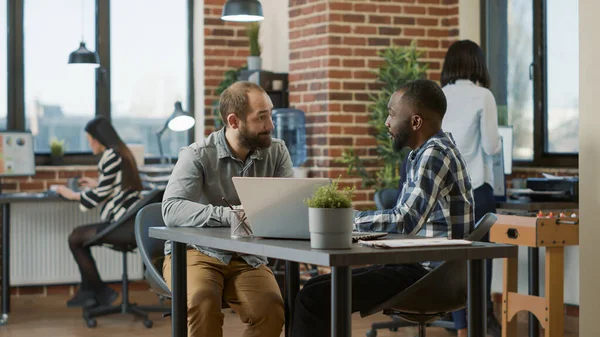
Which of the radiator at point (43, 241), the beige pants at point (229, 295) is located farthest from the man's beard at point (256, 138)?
the radiator at point (43, 241)

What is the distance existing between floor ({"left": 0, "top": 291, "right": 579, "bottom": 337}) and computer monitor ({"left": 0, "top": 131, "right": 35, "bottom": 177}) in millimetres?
944

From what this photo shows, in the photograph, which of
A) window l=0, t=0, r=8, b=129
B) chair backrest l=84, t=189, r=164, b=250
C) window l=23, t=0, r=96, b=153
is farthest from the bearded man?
window l=0, t=0, r=8, b=129

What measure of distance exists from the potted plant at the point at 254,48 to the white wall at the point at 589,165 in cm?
347

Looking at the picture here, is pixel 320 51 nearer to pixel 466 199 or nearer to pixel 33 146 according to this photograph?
pixel 33 146

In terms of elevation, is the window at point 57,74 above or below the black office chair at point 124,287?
above

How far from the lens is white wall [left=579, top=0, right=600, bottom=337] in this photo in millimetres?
3711

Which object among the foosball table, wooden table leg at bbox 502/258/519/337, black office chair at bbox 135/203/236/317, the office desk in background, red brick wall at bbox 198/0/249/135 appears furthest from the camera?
red brick wall at bbox 198/0/249/135

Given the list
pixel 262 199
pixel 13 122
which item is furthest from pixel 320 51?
pixel 262 199

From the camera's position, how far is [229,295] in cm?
361

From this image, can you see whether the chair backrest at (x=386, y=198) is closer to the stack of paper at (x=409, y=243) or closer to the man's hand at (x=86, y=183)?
the man's hand at (x=86, y=183)

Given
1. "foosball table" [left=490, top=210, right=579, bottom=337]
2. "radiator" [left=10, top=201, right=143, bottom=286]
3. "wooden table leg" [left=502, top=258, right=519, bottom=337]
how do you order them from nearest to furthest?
1. "foosball table" [left=490, top=210, right=579, bottom=337]
2. "wooden table leg" [left=502, top=258, right=519, bottom=337]
3. "radiator" [left=10, top=201, right=143, bottom=286]

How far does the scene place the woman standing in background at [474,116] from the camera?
521 centimetres

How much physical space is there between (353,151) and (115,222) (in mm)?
1633

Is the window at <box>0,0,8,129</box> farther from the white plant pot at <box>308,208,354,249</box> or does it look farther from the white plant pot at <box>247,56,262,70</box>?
the white plant pot at <box>308,208,354,249</box>
